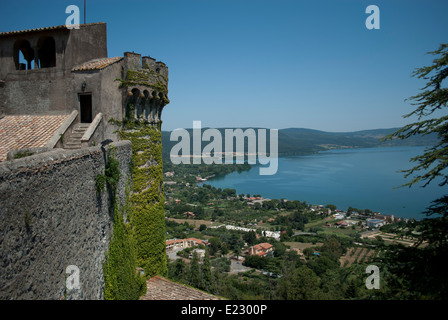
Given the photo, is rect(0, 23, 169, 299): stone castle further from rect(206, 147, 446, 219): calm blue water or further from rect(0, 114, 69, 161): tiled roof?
rect(206, 147, 446, 219): calm blue water

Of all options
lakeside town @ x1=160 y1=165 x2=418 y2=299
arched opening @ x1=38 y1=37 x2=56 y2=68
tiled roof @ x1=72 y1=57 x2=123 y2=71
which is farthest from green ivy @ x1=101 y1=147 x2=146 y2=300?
lakeside town @ x1=160 y1=165 x2=418 y2=299

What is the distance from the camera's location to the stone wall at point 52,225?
4.09 m

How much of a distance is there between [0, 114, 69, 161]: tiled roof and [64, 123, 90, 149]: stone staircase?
1.94 ft

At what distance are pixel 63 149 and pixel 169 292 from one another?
773 cm

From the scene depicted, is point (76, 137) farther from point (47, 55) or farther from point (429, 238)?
point (429, 238)

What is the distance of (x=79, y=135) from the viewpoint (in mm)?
10117

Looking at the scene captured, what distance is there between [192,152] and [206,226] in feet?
357

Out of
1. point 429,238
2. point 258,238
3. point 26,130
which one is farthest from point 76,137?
point 258,238

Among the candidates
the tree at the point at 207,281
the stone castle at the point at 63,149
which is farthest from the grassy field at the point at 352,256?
the stone castle at the point at 63,149

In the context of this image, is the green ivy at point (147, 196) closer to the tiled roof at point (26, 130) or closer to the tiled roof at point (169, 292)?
the tiled roof at point (169, 292)

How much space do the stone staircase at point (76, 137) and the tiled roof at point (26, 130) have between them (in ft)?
1.94

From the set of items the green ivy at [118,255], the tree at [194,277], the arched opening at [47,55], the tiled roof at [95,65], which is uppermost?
the arched opening at [47,55]

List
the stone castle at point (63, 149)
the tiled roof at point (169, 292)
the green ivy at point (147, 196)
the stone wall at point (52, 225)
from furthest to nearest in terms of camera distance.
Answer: the green ivy at point (147, 196) < the tiled roof at point (169, 292) < the stone castle at point (63, 149) < the stone wall at point (52, 225)
